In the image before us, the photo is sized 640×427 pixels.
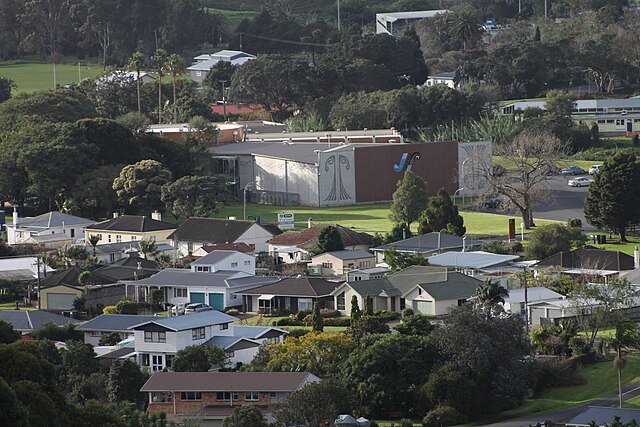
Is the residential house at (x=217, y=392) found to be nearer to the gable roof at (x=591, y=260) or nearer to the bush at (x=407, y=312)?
the bush at (x=407, y=312)

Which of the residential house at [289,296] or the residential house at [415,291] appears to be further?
the residential house at [289,296]

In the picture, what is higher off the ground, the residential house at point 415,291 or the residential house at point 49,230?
the residential house at point 49,230

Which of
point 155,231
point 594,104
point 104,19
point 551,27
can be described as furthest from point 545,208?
point 104,19

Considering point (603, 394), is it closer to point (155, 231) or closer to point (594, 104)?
point (155, 231)

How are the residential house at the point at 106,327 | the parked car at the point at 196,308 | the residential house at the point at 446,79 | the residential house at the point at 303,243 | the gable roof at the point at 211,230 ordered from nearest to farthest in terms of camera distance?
1. the residential house at the point at 106,327
2. the parked car at the point at 196,308
3. the residential house at the point at 303,243
4. the gable roof at the point at 211,230
5. the residential house at the point at 446,79

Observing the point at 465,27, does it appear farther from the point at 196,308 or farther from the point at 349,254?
the point at 196,308

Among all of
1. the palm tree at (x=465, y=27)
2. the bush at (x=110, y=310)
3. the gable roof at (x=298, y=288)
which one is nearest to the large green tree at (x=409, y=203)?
the gable roof at (x=298, y=288)

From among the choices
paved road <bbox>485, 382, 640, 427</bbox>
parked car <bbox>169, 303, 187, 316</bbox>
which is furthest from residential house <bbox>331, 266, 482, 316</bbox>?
paved road <bbox>485, 382, 640, 427</bbox>

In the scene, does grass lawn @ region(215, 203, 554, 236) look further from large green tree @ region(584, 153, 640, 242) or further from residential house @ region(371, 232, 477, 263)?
residential house @ region(371, 232, 477, 263)
